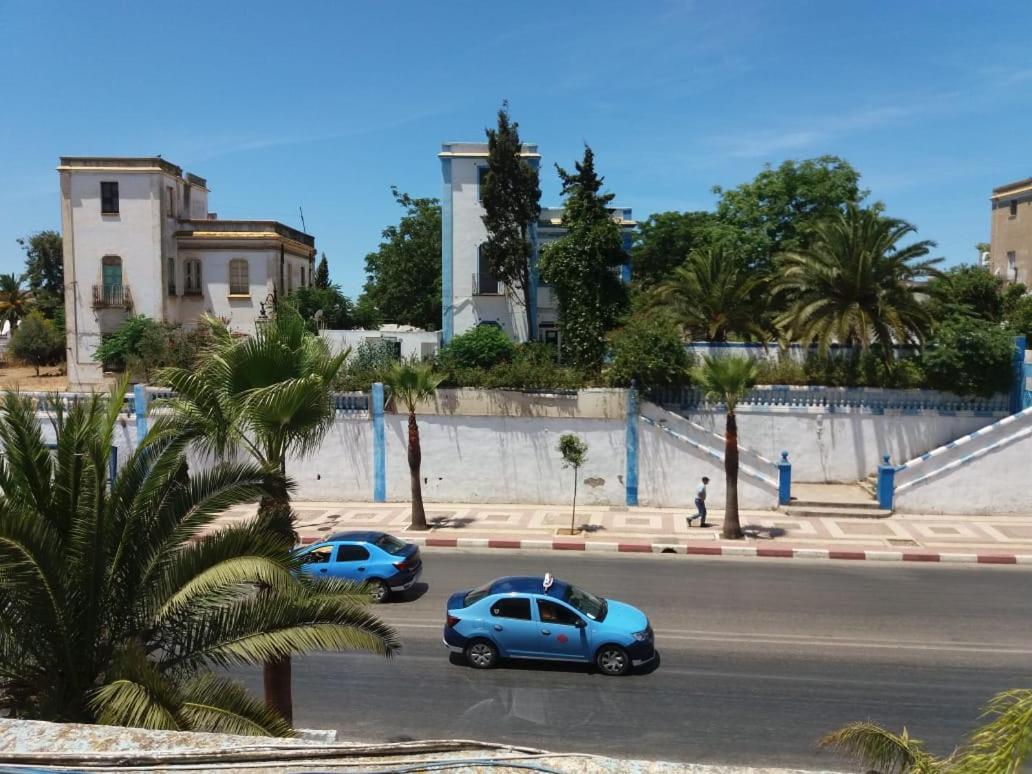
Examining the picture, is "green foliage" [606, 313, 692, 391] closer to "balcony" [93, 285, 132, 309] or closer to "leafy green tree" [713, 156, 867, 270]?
"leafy green tree" [713, 156, 867, 270]

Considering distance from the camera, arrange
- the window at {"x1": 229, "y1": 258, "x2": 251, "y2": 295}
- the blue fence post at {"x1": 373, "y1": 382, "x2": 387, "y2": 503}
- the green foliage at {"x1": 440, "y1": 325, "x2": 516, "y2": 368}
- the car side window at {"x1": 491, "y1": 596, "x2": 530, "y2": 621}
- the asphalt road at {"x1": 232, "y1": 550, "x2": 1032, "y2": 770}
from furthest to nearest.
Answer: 1. the window at {"x1": 229, "y1": 258, "x2": 251, "y2": 295}
2. the green foliage at {"x1": 440, "y1": 325, "x2": 516, "y2": 368}
3. the blue fence post at {"x1": 373, "y1": 382, "x2": 387, "y2": 503}
4. the car side window at {"x1": 491, "y1": 596, "x2": 530, "y2": 621}
5. the asphalt road at {"x1": 232, "y1": 550, "x2": 1032, "y2": 770}

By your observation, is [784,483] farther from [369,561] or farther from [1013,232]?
[1013,232]

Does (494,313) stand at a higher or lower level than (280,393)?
higher

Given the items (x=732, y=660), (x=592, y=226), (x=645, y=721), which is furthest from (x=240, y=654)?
(x=592, y=226)

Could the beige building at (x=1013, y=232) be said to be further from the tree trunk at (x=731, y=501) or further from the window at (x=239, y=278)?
the window at (x=239, y=278)

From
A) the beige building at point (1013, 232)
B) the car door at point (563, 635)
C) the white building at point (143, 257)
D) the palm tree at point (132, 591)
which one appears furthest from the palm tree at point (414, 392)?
the beige building at point (1013, 232)

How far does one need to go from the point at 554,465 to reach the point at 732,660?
11851 millimetres

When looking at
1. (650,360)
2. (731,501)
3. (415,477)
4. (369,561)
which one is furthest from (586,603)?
(650,360)

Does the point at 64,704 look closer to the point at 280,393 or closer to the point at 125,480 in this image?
the point at 125,480

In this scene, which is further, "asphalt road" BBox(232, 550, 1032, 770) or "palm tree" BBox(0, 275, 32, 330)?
"palm tree" BBox(0, 275, 32, 330)

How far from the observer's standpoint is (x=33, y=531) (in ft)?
20.2

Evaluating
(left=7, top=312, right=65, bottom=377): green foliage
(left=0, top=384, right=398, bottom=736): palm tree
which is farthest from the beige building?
(left=7, top=312, right=65, bottom=377): green foliage

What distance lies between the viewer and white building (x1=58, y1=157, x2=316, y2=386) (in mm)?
35094

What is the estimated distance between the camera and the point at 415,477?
22500mm
